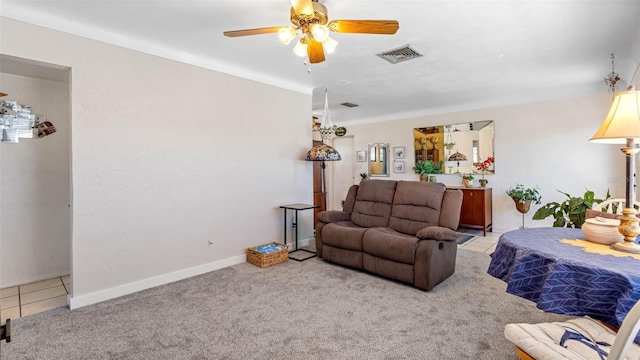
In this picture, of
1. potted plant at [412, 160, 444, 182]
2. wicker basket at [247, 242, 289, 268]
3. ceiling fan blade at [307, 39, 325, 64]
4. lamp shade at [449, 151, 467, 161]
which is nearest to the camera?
ceiling fan blade at [307, 39, 325, 64]

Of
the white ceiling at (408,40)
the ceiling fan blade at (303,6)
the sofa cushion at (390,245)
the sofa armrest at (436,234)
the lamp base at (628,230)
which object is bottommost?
the sofa cushion at (390,245)

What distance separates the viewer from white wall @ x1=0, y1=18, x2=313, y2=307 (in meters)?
2.63

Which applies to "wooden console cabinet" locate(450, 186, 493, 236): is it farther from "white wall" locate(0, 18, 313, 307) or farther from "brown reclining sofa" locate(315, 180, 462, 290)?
"white wall" locate(0, 18, 313, 307)

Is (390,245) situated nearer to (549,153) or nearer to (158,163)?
(158,163)

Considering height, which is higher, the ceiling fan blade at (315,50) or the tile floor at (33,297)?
the ceiling fan blade at (315,50)

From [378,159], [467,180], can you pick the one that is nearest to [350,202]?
[467,180]

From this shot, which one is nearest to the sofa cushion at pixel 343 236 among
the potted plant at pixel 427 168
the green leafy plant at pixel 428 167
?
the potted plant at pixel 427 168

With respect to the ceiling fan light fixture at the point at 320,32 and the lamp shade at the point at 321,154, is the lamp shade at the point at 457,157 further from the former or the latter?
the ceiling fan light fixture at the point at 320,32

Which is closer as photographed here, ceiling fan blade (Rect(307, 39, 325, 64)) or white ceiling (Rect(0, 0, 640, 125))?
ceiling fan blade (Rect(307, 39, 325, 64))

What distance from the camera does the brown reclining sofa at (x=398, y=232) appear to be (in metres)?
2.94

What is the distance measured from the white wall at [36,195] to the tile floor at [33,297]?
0.61 ft

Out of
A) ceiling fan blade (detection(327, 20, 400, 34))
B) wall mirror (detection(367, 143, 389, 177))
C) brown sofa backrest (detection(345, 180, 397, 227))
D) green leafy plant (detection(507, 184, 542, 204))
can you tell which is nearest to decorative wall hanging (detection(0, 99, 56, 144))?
ceiling fan blade (detection(327, 20, 400, 34))

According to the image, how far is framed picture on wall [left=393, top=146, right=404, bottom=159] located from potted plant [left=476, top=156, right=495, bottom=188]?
155cm

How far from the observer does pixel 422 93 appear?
16.0 ft
